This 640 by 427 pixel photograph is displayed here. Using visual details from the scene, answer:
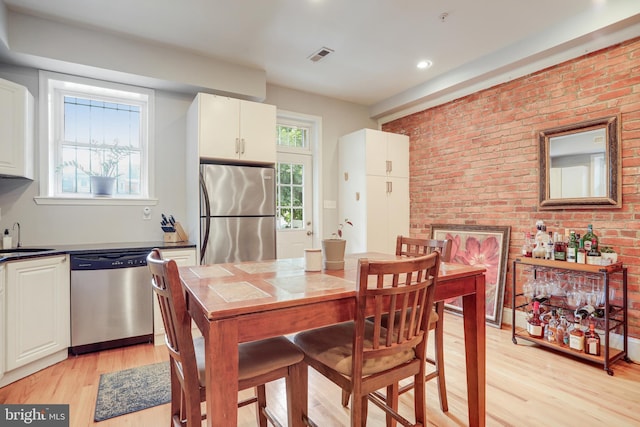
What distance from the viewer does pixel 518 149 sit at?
340cm

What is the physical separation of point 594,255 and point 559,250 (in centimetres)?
26

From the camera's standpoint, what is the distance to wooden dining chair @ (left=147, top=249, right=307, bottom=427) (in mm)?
1188

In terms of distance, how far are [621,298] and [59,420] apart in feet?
13.5

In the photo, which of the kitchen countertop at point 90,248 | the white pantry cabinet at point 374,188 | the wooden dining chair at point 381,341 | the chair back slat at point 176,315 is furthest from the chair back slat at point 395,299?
the white pantry cabinet at point 374,188

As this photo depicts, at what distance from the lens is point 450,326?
11.5 ft

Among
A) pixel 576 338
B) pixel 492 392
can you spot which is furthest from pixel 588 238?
pixel 492 392

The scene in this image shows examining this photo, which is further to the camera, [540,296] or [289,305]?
[540,296]

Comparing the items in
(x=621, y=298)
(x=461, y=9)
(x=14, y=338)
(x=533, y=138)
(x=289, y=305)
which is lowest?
(x=14, y=338)

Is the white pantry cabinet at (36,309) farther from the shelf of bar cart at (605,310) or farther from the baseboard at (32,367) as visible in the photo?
the shelf of bar cart at (605,310)

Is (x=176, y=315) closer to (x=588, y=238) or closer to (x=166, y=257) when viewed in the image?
(x=166, y=257)

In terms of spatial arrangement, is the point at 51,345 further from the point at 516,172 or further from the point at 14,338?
the point at 516,172

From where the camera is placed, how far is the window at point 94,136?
3.16 metres

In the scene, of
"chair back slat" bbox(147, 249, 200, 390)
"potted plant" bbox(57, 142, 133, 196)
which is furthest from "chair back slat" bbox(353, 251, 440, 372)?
"potted plant" bbox(57, 142, 133, 196)

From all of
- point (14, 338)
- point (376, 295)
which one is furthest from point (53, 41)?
point (376, 295)
